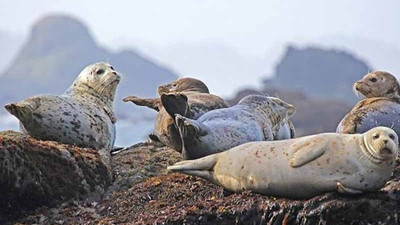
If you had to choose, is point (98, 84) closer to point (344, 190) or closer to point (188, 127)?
point (188, 127)

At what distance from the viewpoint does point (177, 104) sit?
14.5 metres

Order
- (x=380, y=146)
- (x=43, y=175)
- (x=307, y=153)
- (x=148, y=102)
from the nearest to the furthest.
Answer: (x=380, y=146) → (x=307, y=153) → (x=43, y=175) → (x=148, y=102)

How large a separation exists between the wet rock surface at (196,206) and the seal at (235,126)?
1.41ft

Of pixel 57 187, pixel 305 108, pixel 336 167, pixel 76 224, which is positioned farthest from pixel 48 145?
pixel 305 108

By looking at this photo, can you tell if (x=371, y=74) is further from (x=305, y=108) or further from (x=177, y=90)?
(x=305, y=108)

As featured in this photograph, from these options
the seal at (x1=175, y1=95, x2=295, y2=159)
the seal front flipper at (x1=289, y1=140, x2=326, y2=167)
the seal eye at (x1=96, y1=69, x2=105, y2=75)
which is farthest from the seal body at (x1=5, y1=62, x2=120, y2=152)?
the seal front flipper at (x1=289, y1=140, x2=326, y2=167)

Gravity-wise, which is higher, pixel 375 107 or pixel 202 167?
pixel 202 167

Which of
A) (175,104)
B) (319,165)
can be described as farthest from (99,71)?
(319,165)

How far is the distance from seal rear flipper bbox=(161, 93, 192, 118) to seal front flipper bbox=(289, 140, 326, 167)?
2.72 metres

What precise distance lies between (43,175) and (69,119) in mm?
2236

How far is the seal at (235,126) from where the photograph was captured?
1376cm

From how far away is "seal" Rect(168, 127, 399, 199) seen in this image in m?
11.7

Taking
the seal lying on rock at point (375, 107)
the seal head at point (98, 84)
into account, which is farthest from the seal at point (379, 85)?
the seal head at point (98, 84)

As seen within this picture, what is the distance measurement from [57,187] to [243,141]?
2177 millimetres
